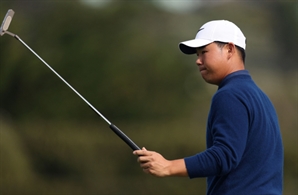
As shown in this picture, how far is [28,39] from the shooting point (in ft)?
22.2

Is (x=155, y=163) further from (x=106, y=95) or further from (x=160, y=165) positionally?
(x=106, y=95)

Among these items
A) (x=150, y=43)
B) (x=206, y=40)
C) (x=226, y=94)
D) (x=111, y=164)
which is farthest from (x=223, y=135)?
(x=150, y=43)

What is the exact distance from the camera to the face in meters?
2.00

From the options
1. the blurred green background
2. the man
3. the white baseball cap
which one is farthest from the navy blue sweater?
the blurred green background

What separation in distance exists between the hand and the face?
32 cm

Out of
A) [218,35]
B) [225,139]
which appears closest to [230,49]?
[218,35]

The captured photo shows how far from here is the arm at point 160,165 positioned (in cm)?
188

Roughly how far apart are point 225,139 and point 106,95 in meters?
4.89

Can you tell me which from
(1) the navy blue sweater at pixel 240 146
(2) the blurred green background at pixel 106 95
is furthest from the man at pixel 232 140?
(2) the blurred green background at pixel 106 95

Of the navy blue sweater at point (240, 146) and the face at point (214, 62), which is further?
the face at point (214, 62)

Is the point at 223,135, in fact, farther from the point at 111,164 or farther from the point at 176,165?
the point at 111,164

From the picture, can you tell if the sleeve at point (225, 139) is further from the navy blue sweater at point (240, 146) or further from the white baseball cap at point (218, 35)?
the white baseball cap at point (218, 35)

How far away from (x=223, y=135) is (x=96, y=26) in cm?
521

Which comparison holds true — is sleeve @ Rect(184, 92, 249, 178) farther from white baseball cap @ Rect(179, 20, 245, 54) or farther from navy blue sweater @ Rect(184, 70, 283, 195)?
white baseball cap @ Rect(179, 20, 245, 54)
